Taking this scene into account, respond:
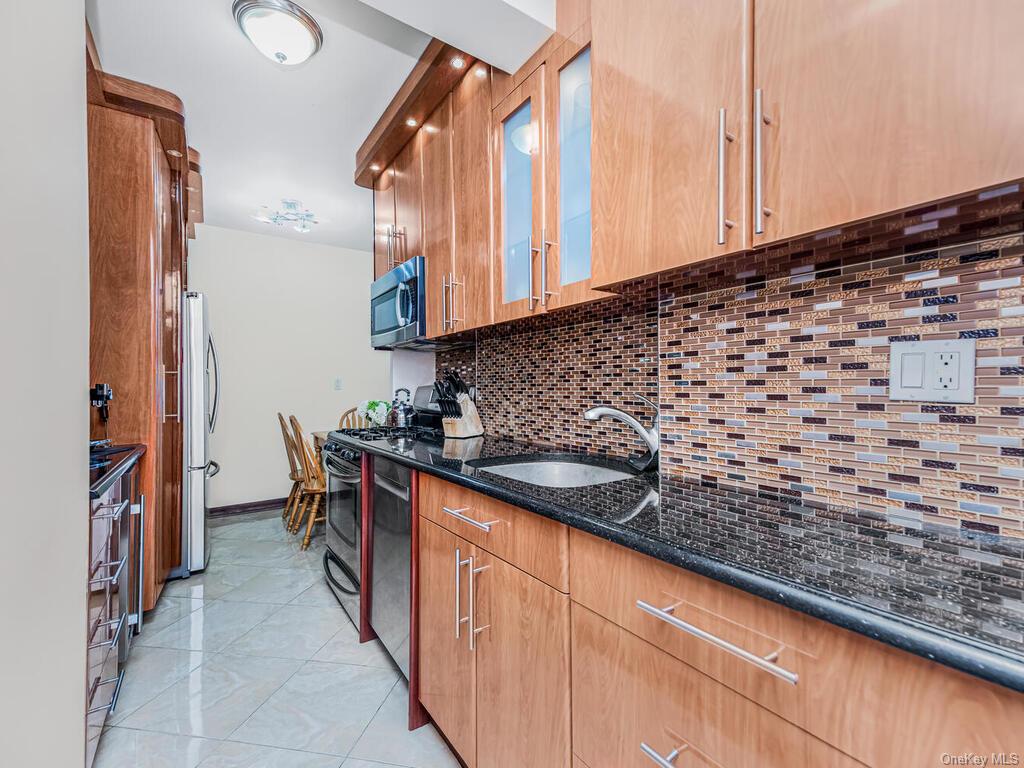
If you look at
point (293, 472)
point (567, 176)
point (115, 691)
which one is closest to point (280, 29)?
point (567, 176)

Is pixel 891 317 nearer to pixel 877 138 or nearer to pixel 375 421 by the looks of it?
pixel 877 138

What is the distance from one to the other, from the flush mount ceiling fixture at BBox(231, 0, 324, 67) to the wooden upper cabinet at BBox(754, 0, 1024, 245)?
178cm

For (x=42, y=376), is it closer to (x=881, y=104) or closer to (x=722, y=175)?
(x=722, y=175)

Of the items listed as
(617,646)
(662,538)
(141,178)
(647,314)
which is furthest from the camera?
(141,178)

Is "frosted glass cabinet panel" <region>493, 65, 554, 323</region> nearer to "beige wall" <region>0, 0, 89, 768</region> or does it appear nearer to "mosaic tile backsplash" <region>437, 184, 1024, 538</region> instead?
"mosaic tile backsplash" <region>437, 184, 1024, 538</region>

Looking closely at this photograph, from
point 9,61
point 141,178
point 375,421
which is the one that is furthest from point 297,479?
point 9,61

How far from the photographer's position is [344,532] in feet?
7.46

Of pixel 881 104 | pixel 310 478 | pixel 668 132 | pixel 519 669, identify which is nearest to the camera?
pixel 881 104

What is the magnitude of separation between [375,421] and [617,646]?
2296 millimetres

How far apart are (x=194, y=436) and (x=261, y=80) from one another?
7.11 feet

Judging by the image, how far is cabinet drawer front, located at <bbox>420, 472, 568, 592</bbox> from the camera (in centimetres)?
96

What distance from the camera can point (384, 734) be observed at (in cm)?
153

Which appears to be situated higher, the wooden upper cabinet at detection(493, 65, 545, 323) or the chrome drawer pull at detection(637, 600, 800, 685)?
the wooden upper cabinet at detection(493, 65, 545, 323)

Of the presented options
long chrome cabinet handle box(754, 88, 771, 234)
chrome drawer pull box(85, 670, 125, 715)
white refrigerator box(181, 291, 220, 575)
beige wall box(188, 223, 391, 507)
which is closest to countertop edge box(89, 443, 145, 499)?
chrome drawer pull box(85, 670, 125, 715)
